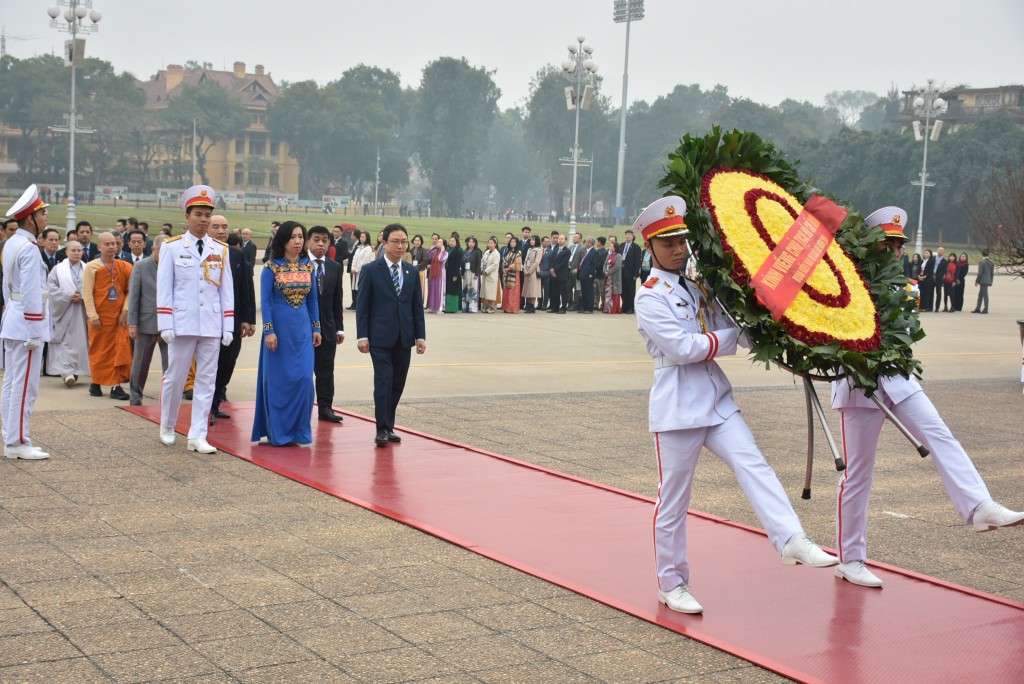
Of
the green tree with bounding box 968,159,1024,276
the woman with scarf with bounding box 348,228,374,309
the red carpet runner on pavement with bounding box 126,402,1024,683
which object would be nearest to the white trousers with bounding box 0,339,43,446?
the red carpet runner on pavement with bounding box 126,402,1024,683

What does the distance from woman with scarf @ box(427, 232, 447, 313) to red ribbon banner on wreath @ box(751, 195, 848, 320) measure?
18.4 m

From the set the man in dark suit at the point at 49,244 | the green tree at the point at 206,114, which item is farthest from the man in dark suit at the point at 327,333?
the green tree at the point at 206,114

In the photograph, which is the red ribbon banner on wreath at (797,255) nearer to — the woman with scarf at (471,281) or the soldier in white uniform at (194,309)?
the soldier in white uniform at (194,309)

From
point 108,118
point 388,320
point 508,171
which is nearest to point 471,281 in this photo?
point 388,320

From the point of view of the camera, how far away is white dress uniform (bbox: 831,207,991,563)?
535cm

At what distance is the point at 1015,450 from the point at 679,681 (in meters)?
6.69

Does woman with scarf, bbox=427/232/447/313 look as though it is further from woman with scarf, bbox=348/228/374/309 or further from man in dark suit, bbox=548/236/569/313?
man in dark suit, bbox=548/236/569/313

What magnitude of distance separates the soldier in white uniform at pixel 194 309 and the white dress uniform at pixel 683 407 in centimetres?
460

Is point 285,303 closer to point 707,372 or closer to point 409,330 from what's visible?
point 409,330

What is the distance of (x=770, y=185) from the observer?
552 cm

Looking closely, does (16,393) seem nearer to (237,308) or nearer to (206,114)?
(237,308)

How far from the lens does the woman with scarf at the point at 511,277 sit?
24.9 m

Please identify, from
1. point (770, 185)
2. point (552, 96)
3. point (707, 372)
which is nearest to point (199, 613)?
point (707, 372)

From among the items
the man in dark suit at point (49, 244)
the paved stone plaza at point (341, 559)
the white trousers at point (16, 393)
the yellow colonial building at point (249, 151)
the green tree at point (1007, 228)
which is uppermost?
the yellow colonial building at point (249, 151)
